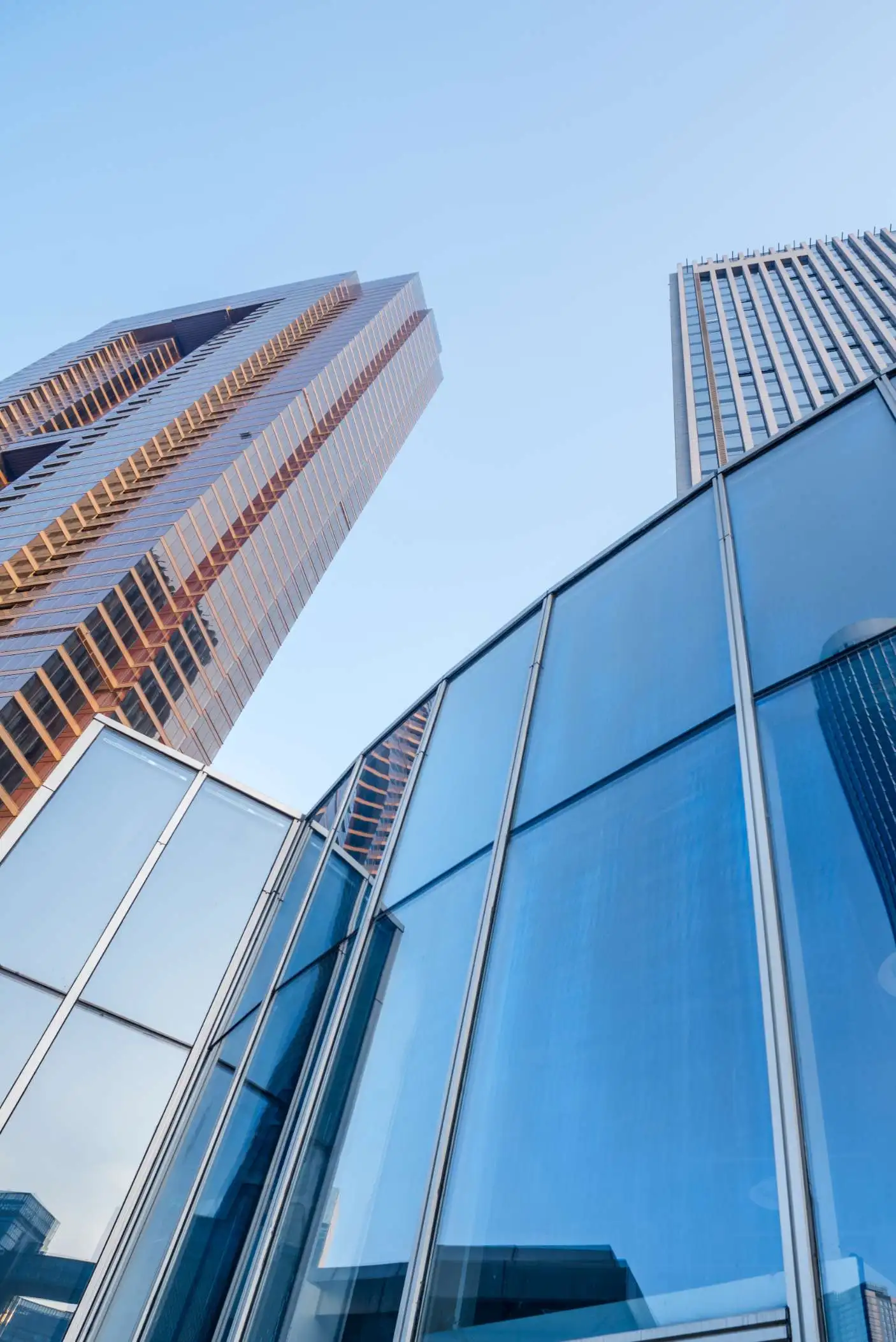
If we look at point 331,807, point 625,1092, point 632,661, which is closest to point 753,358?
point 331,807

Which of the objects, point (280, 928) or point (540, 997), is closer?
point (540, 997)

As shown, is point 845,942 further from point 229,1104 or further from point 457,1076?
point 229,1104

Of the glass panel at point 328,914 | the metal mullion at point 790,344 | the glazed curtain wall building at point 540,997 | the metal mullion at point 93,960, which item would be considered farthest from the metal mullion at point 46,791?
the metal mullion at point 790,344

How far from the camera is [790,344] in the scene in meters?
51.7

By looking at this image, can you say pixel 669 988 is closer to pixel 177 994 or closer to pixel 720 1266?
pixel 720 1266

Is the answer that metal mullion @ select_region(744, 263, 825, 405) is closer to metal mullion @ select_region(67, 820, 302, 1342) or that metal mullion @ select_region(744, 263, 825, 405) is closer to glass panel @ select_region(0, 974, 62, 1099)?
metal mullion @ select_region(67, 820, 302, 1342)

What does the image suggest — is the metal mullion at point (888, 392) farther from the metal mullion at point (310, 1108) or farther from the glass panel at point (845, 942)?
the metal mullion at point (310, 1108)

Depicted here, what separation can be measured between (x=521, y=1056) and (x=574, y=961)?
1.86 feet

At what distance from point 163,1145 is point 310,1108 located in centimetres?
326

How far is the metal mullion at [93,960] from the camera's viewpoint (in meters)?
8.13

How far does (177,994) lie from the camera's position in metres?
9.67

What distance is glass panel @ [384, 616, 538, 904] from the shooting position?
275 inches

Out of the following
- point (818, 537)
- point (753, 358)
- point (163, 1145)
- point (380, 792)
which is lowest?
point (163, 1145)

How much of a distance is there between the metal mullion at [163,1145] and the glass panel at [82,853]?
1497 mm
